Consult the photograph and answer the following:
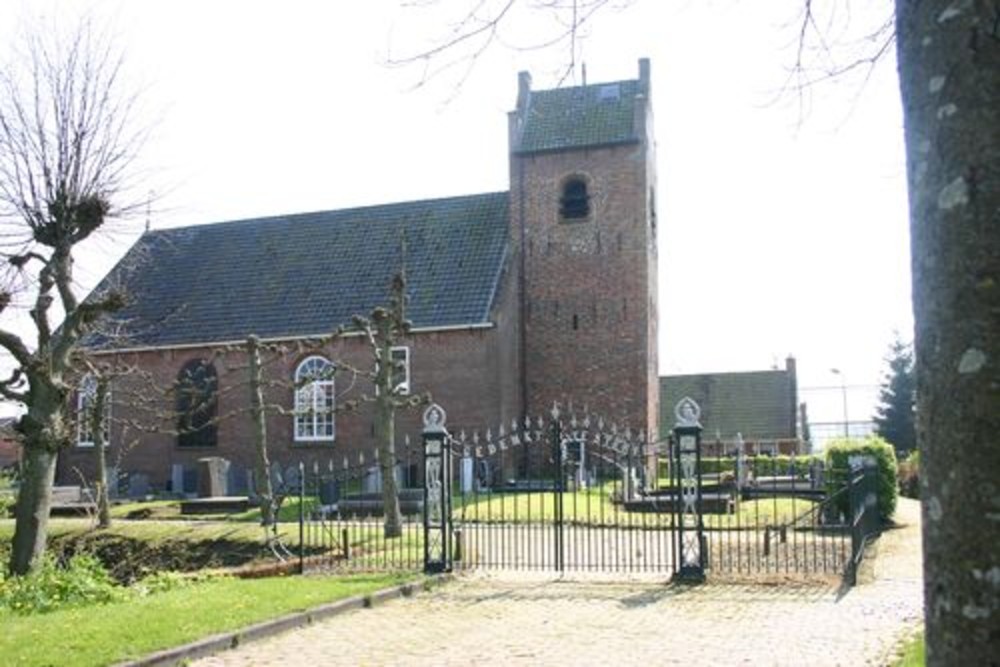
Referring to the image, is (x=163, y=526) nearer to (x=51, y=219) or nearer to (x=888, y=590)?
(x=51, y=219)

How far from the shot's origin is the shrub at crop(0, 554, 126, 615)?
10.9m

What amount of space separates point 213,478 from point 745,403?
3107cm

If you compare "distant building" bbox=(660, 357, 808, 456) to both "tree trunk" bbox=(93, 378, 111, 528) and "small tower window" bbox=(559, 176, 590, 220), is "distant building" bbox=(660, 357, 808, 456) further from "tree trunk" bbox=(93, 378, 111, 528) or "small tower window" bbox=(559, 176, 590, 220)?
"tree trunk" bbox=(93, 378, 111, 528)

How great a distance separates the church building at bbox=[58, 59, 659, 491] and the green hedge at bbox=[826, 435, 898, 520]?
987cm

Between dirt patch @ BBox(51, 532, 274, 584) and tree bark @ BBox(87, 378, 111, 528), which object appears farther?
tree bark @ BBox(87, 378, 111, 528)

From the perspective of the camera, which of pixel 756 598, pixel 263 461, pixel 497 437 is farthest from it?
pixel 497 437

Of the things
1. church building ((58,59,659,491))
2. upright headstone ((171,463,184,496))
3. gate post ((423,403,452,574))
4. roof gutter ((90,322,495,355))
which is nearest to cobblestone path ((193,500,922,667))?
gate post ((423,403,452,574))

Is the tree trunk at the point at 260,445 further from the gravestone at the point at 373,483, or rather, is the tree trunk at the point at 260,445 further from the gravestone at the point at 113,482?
the gravestone at the point at 113,482

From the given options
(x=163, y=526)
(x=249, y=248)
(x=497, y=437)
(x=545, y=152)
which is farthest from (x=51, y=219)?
(x=249, y=248)

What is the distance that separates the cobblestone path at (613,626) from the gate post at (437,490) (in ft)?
2.36

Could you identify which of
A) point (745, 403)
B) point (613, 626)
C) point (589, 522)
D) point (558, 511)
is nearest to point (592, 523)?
point (589, 522)

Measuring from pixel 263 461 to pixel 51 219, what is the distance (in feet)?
20.5

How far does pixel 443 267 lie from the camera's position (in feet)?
106

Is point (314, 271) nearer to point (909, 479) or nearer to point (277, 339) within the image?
point (277, 339)
